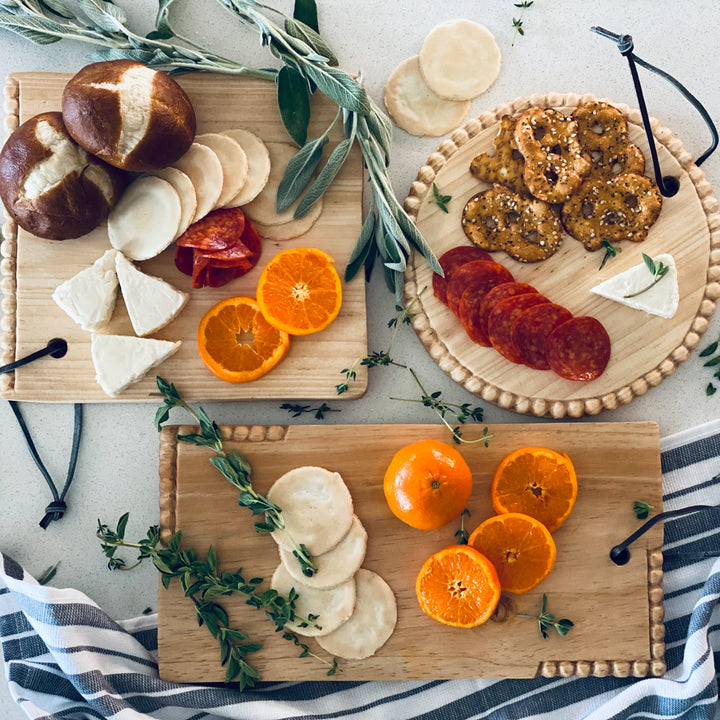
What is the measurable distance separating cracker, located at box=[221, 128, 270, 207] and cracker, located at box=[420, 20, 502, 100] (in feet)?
1.63

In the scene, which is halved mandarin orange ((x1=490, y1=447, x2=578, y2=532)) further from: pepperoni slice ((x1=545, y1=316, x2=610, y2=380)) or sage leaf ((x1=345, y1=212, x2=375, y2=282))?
sage leaf ((x1=345, y1=212, x2=375, y2=282))

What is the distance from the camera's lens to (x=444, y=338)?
72.7 inches

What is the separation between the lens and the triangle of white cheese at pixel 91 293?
69.1 inches

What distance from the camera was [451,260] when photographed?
5.99 feet

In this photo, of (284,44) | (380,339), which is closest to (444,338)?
(380,339)

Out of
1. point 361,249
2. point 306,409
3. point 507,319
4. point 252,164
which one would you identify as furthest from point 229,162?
point 507,319

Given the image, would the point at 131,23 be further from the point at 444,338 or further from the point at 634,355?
the point at 634,355

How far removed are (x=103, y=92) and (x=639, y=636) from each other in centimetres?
186

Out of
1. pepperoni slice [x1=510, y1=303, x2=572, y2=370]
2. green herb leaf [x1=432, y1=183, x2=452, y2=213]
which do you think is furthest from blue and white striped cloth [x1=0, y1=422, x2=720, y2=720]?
green herb leaf [x1=432, y1=183, x2=452, y2=213]

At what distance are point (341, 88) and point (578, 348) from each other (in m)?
0.85

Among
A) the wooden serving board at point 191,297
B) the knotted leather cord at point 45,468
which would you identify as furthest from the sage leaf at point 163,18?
the knotted leather cord at point 45,468

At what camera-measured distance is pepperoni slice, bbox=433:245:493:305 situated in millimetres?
1817

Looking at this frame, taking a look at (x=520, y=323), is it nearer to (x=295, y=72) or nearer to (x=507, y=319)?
(x=507, y=319)

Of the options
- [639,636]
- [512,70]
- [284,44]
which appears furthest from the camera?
[512,70]
